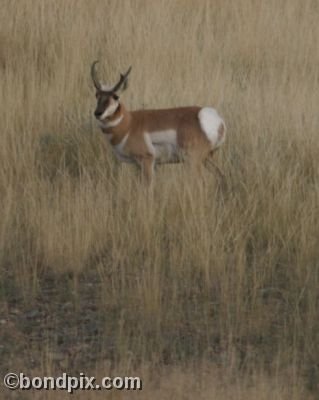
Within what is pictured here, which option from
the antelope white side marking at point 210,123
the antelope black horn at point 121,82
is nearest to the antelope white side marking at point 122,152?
Answer: the antelope black horn at point 121,82

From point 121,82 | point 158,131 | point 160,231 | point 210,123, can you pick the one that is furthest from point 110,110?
point 160,231

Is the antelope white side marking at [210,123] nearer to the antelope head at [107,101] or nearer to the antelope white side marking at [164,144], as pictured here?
the antelope white side marking at [164,144]

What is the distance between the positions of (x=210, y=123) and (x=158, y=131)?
30cm

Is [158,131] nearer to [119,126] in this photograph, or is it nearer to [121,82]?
[119,126]

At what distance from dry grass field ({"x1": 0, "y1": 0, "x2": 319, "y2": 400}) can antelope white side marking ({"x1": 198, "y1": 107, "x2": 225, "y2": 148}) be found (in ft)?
0.83

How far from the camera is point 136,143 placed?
241 inches

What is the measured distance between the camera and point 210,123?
6.03 m

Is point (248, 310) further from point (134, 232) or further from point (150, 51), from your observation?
point (150, 51)

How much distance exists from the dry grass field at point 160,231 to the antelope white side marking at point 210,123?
0.83 feet

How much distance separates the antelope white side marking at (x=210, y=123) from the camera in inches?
237

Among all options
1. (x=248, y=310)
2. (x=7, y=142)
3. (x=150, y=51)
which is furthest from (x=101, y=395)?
(x=150, y=51)

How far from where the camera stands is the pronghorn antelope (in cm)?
602

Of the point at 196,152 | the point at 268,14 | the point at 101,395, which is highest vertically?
the point at 268,14

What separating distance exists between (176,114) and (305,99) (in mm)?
1497
